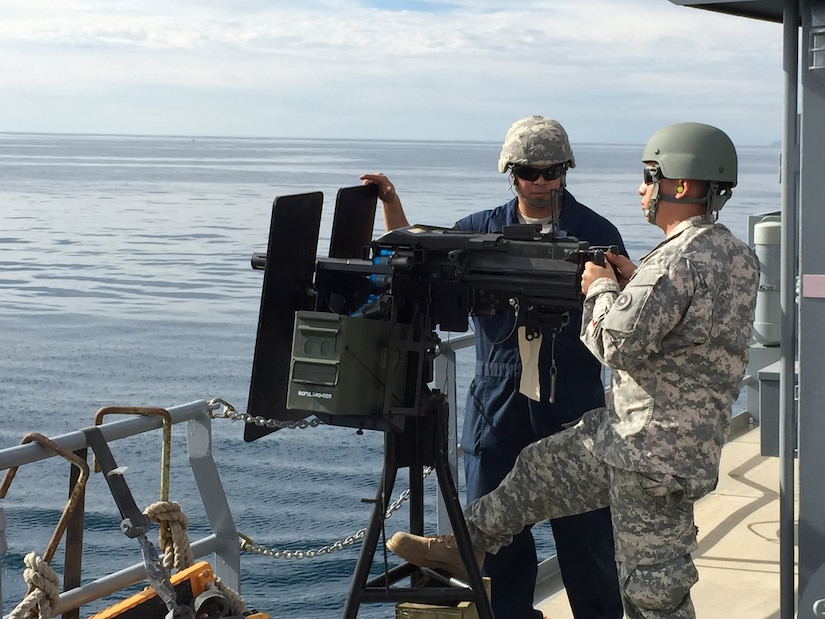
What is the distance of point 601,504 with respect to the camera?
13.4 feet

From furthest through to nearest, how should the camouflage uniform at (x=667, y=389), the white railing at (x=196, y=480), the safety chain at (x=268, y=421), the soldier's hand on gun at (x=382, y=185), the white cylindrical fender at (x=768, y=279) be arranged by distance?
the white cylindrical fender at (x=768, y=279) < the soldier's hand on gun at (x=382, y=185) < the safety chain at (x=268, y=421) < the camouflage uniform at (x=667, y=389) < the white railing at (x=196, y=480)

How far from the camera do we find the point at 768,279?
27.9ft

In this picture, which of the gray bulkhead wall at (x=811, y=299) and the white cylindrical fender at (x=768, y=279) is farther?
the white cylindrical fender at (x=768, y=279)

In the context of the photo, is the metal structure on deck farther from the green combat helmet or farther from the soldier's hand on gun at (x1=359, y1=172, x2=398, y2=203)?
the soldier's hand on gun at (x1=359, y1=172, x2=398, y2=203)

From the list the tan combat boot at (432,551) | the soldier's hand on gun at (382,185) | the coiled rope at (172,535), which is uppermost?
the soldier's hand on gun at (382,185)

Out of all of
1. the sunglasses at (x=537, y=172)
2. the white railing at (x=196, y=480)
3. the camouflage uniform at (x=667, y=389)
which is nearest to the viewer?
the white railing at (x=196, y=480)

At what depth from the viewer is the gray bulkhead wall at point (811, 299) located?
421 cm

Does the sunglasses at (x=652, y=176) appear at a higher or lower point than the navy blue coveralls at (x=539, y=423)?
higher

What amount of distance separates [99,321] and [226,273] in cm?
958

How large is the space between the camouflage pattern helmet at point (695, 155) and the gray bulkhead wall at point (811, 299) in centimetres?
56

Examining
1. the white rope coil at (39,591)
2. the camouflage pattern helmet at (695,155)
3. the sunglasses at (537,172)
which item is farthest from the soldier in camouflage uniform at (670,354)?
the white rope coil at (39,591)

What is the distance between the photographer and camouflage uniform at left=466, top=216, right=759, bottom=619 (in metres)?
3.61

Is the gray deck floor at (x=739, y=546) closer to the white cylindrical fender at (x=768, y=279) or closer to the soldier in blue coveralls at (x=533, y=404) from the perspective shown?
the soldier in blue coveralls at (x=533, y=404)

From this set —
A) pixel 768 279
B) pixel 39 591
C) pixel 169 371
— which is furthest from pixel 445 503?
pixel 169 371
